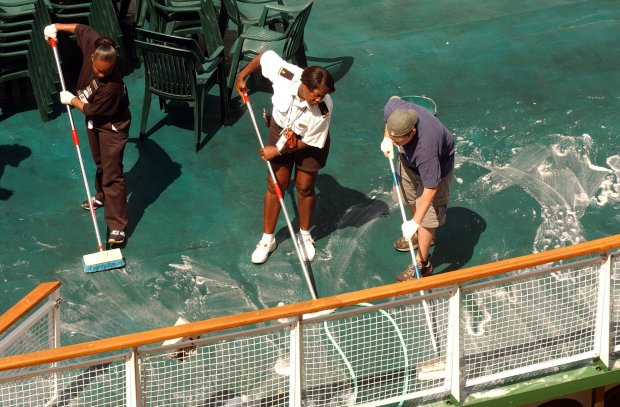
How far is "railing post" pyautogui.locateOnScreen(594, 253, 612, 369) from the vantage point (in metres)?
6.44

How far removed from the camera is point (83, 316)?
25.1 ft

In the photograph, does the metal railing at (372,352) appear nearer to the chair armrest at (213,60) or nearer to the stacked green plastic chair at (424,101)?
the stacked green plastic chair at (424,101)

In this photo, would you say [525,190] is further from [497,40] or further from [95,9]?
[95,9]

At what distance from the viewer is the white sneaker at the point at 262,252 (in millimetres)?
8133

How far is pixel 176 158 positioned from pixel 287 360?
373 cm

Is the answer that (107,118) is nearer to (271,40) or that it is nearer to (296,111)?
(296,111)

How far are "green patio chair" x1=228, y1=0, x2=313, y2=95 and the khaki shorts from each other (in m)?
2.55

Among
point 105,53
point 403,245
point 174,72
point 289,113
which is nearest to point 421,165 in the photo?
point 289,113

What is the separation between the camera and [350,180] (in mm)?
9125

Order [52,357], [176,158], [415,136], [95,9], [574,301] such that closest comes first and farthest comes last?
[52,357]
[574,301]
[415,136]
[176,158]
[95,9]

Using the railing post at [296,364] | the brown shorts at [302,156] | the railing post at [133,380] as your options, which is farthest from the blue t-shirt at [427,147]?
the railing post at [133,380]

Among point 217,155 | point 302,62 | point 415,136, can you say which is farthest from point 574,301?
point 302,62

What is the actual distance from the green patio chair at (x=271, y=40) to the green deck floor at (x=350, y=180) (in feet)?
1.48

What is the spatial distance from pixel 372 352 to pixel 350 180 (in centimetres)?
284
